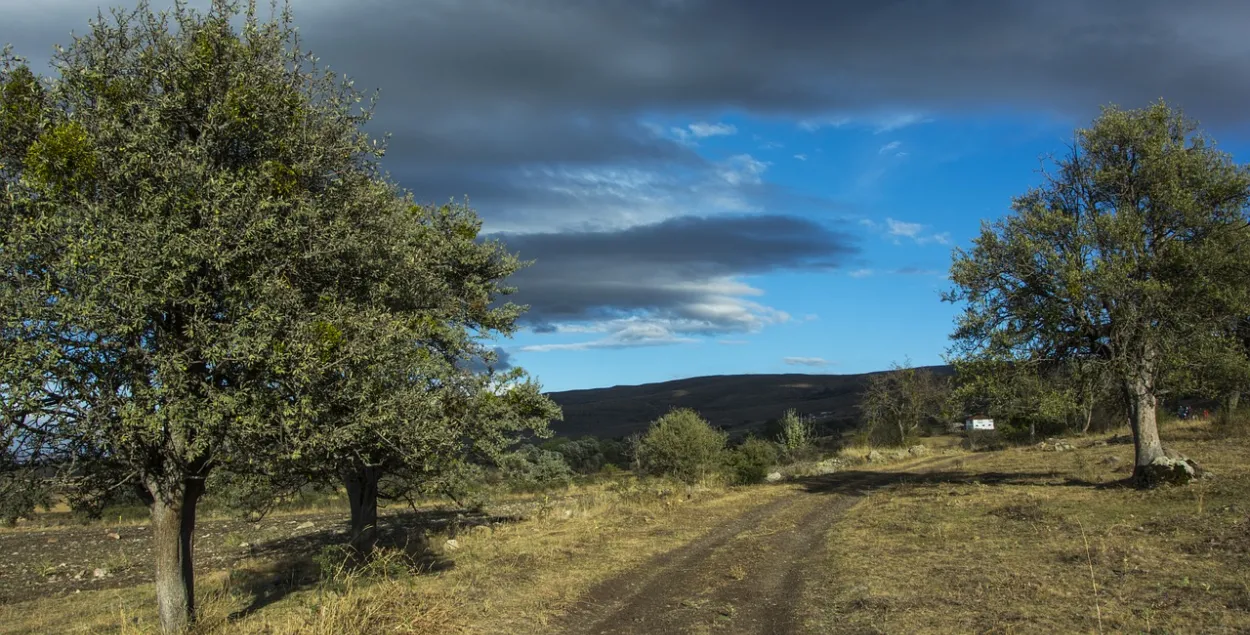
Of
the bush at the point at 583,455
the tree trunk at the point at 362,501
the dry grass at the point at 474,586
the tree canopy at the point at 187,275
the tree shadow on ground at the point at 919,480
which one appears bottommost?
the bush at the point at 583,455

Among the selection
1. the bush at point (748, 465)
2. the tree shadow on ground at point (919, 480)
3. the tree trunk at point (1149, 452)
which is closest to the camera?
the tree trunk at point (1149, 452)

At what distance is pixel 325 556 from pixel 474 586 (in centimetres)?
256

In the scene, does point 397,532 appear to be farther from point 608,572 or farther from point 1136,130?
point 1136,130

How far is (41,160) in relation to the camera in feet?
26.0

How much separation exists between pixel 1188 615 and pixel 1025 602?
162cm

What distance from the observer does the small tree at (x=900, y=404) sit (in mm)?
57750

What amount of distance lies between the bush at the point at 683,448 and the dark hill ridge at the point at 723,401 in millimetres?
57071

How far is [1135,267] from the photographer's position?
730 inches

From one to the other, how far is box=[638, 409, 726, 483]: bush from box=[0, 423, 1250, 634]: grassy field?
6.32 m

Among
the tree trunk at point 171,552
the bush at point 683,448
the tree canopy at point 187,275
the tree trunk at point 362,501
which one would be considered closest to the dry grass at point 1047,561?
Result: the tree canopy at point 187,275

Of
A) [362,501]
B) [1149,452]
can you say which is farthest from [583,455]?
[1149,452]

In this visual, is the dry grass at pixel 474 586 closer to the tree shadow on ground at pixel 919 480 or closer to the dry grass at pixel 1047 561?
the tree shadow on ground at pixel 919 480

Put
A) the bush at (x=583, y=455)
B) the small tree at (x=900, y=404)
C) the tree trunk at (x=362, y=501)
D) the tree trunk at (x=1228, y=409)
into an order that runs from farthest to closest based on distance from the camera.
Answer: the small tree at (x=900, y=404), the bush at (x=583, y=455), the tree trunk at (x=1228, y=409), the tree trunk at (x=362, y=501)

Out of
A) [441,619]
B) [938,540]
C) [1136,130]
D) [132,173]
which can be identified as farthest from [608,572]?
[1136,130]
